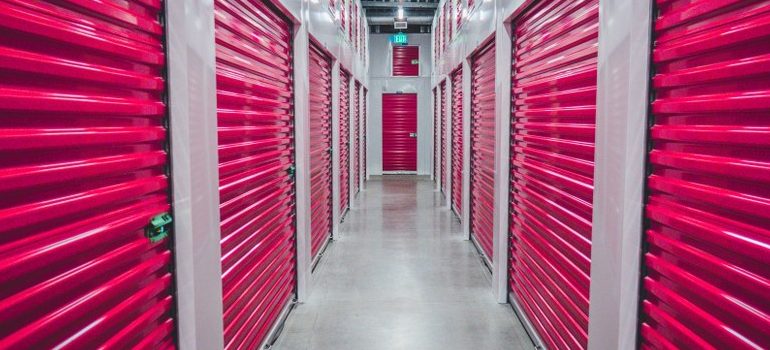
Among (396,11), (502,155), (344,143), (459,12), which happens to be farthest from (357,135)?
(502,155)

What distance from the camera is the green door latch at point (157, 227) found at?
195cm

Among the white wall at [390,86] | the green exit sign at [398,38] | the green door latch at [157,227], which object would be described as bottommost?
the green door latch at [157,227]

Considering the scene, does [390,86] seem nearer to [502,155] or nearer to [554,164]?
[502,155]

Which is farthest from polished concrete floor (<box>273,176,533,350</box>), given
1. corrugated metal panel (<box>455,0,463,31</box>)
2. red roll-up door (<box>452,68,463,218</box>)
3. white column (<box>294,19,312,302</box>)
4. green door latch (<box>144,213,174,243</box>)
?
corrugated metal panel (<box>455,0,463,31</box>)

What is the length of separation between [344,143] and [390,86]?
6881 mm

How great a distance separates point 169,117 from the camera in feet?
6.84

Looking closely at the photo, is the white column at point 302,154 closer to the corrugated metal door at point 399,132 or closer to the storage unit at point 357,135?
the storage unit at point 357,135

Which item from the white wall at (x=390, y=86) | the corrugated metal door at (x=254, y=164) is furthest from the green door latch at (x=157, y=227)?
the white wall at (x=390, y=86)

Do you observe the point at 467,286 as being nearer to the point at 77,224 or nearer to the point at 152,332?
the point at 152,332

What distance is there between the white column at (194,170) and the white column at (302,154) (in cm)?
195

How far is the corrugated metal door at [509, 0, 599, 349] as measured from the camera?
284 cm

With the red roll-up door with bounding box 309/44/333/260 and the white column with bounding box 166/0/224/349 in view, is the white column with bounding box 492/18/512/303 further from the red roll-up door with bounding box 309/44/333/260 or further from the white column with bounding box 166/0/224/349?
the white column with bounding box 166/0/224/349

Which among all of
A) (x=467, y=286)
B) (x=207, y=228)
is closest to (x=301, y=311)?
(x=467, y=286)

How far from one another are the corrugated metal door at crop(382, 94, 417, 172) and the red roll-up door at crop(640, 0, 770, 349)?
13436 mm
